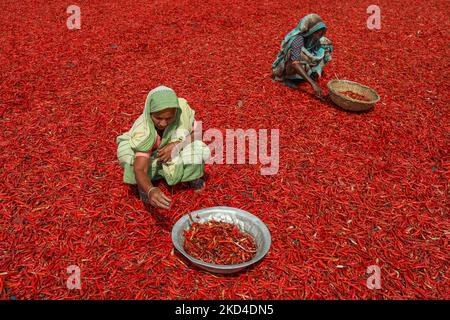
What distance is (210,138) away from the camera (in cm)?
454

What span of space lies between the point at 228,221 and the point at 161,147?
0.94 m

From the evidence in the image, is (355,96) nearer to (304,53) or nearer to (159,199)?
(304,53)

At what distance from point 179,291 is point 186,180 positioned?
1.08m

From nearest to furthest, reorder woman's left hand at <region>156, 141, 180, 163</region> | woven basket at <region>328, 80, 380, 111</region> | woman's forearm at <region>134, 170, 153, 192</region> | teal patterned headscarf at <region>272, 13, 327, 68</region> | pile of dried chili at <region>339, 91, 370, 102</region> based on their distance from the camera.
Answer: woman's forearm at <region>134, 170, 153, 192</region>, woman's left hand at <region>156, 141, 180, 163</region>, woven basket at <region>328, 80, 380, 111</region>, teal patterned headscarf at <region>272, 13, 327, 68</region>, pile of dried chili at <region>339, 91, 370, 102</region>

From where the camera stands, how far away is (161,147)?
327cm

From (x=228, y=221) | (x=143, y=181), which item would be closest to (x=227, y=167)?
(x=228, y=221)

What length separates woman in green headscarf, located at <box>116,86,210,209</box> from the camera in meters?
2.88

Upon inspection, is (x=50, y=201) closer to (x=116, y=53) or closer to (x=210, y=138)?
(x=210, y=138)

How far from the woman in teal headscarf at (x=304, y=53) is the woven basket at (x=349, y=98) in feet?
0.90

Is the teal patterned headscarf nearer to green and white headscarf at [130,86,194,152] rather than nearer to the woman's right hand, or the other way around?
green and white headscarf at [130,86,194,152]

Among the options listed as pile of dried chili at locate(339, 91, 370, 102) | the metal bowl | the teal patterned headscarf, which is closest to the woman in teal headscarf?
the teal patterned headscarf

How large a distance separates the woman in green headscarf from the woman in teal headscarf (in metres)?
2.64
